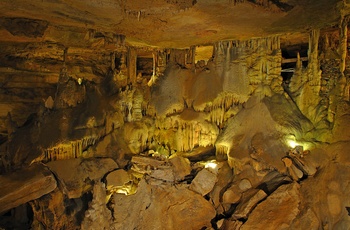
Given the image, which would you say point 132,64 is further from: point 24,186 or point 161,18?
point 24,186

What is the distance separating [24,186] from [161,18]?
6192 millimetres

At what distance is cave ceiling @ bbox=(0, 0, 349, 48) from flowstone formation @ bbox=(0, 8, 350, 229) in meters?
0.21

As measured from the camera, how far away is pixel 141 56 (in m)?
14.1

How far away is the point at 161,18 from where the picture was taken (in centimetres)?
810

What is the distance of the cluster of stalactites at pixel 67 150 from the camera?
9.62m

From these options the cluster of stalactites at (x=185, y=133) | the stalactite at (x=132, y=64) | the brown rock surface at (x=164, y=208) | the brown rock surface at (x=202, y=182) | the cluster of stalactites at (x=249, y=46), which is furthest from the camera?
the stalactite at (x=132, y=64)

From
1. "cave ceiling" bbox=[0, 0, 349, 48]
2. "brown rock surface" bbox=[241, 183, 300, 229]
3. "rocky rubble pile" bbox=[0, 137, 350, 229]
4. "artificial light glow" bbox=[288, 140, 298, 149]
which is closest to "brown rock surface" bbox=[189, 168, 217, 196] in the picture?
"rocky rubble pile" bbox=[0, 137, 350, 229]

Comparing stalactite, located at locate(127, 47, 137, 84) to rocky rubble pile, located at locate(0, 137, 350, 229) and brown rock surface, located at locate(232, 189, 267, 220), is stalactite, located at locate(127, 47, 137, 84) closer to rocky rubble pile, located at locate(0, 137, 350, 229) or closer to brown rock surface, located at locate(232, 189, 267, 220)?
rocky rubble pile, located at locate(0, 137, 350, 229)

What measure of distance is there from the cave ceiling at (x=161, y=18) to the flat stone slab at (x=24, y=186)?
4220 millimetres

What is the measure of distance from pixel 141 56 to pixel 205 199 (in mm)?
7911

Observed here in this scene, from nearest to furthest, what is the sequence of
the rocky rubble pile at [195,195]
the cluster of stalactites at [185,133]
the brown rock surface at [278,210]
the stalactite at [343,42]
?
the brown rock surface at [278,210]
the rocky rubble pile at [195,195]
the stalactite at [343,42]
the cluster of stalactites at [185,133]

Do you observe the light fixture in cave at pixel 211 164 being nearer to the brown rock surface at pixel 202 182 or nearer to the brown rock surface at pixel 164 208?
the brown rock surface at pixel 202 182

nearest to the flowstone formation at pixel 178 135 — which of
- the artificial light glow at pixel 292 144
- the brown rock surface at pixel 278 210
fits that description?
the brown rock surface at pixel 278 210

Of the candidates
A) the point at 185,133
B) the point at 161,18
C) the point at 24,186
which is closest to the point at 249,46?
the point at 185,133
